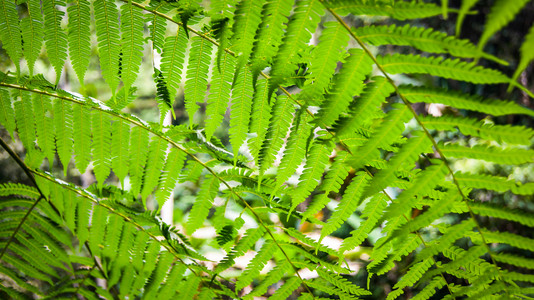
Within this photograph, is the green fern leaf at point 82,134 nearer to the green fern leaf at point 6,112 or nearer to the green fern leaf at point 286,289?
the green fern leaf at point 6,112

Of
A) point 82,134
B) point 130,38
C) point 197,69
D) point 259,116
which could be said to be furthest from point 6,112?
point 259,116

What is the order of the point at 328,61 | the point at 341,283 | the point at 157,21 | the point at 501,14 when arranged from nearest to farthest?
the point at 501,14
the point at 328,61
the point at 157,21
the point at 341,283

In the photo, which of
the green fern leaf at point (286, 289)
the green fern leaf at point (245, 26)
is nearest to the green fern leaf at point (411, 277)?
the green fern leaf at point (286, 289)

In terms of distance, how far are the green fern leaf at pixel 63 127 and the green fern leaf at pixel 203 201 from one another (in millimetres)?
343

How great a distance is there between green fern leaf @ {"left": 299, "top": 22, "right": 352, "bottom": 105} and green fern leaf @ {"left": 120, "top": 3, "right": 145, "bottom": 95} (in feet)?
1.33

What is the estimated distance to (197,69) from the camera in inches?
29.9

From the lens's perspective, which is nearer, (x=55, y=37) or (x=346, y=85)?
(x=346, y=85)

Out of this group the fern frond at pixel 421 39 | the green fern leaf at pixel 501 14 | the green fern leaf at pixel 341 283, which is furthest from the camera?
the green fern leaf at pixel 341 283

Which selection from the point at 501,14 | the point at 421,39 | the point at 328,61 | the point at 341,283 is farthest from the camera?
the point at 341,283

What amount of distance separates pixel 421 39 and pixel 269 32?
25 centimetres

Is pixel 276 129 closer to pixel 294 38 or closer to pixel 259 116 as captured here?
pixel 259 116

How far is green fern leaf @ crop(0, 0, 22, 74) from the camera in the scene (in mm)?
723

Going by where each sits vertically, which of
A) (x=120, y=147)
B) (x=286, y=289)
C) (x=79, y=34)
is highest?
(x=79, y=34)

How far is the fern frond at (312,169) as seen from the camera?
28.4 inches
